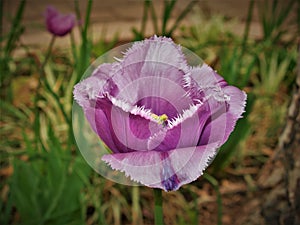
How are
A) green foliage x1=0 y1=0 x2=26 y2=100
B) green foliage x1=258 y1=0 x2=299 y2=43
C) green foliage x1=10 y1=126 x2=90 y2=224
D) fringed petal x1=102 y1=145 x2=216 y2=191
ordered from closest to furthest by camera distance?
fringed petal x1=102 y1=145 x2=216 y2=191, green foliage x1=10 y1=126 x2=90 y2=224, green foliage x1=0 y1=0 x2=26 y2=100, green foliage x1=258 y1=0 x2=299 y2=43

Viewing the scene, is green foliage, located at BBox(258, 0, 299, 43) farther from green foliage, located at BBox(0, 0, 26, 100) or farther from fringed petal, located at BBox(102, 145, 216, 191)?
fringed petal, located at BBox(102, 145, 216, 191)

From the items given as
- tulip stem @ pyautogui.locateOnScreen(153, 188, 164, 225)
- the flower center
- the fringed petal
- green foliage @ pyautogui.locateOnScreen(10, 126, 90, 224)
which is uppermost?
the flower center

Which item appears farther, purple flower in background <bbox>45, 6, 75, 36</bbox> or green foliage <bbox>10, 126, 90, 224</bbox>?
purple flower in background <bbox>45, 6, 75, 36</bbox>

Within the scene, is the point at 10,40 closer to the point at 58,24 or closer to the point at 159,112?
the point at 58,24

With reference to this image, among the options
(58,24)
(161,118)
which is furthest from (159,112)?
(58,24)

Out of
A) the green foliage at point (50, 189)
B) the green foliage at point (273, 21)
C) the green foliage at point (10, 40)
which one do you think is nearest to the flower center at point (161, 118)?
the green foliage at point (50, 189)

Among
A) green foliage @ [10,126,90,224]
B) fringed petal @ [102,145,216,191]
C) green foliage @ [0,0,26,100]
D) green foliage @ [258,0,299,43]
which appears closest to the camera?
fringed petal @ [102,145,216,191]

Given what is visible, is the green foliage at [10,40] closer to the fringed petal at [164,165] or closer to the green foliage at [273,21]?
the green foliage at [273,21]

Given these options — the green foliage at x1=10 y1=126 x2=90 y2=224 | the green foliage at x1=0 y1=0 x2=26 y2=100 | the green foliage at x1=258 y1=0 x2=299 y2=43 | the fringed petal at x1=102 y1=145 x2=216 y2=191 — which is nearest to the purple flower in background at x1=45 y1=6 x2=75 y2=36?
the green foliage at x1=0 y1=0 x2=26 y2=100
